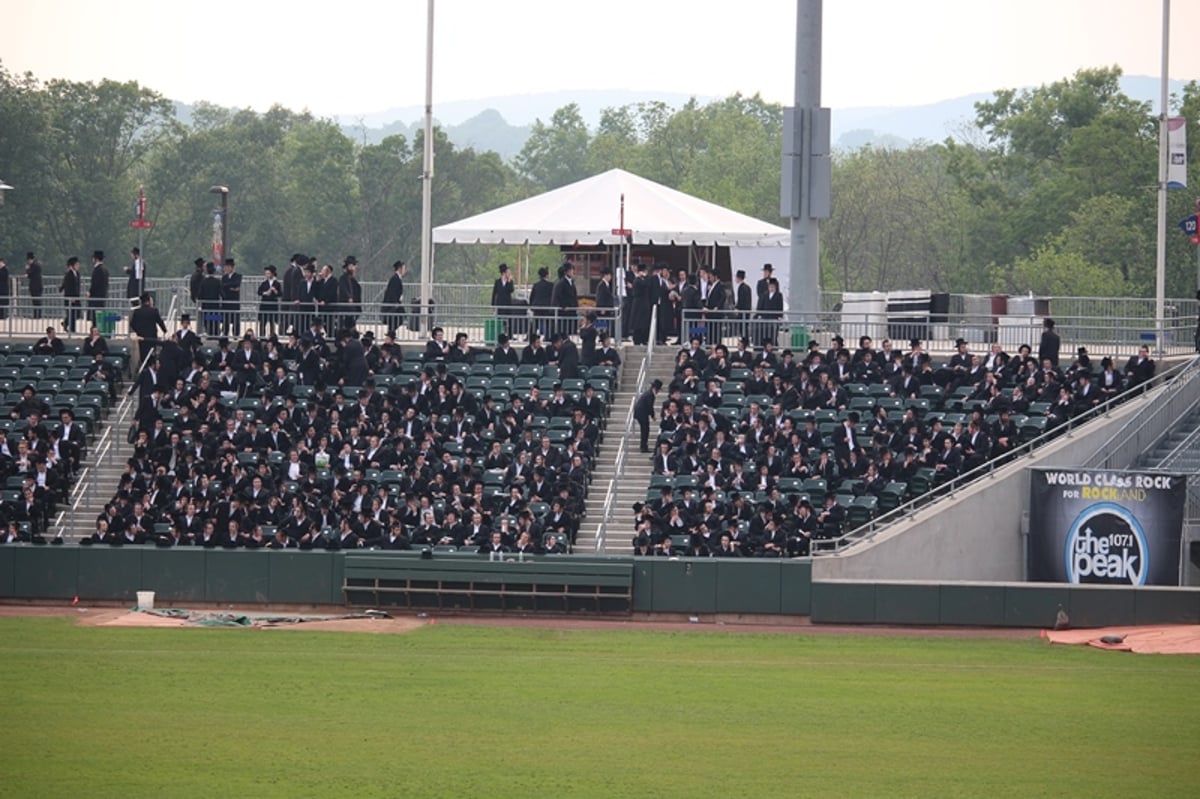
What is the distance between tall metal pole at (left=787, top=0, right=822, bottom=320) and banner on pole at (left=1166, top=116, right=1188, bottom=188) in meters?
7.48

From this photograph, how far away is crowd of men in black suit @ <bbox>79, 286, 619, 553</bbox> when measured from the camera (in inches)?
1178

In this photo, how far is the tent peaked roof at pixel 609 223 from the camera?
40.4 m

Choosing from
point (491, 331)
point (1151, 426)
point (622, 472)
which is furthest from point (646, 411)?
point (1151, 426)

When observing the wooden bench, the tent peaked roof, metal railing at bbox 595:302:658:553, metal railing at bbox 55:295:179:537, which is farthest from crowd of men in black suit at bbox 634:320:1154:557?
metal railing at bbox 55:295:179:537

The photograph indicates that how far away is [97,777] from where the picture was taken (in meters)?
17.2

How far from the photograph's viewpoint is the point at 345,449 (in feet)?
104

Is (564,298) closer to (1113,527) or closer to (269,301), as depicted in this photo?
(269,301)

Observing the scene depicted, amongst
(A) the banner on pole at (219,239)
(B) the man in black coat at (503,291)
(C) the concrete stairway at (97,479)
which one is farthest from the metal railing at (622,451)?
(A) the banner on pole at (219,239)

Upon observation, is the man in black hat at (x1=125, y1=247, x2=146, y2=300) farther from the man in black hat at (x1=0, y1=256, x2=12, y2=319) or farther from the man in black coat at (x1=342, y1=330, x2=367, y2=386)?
the man in black coat at (x1=342, y1=330, x2=367, y2=386)

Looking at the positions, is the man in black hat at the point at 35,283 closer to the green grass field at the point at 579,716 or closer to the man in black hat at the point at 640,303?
the man in black hat at the point at 640,303

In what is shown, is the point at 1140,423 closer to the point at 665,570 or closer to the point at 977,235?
the point at 665,570

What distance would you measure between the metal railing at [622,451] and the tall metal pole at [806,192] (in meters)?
3.23

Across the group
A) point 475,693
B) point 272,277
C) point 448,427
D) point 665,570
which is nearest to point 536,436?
point 448,427

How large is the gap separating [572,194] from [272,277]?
28.1ft
